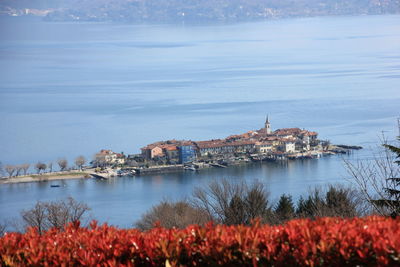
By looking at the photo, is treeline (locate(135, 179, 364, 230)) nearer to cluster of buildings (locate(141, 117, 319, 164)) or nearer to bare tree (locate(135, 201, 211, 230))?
bare tree (locate(135, 201, 211, 230))

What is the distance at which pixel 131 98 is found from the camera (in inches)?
977

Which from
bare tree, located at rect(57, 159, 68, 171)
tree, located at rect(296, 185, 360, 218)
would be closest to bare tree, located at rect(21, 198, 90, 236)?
tree, located at rect(296, 185, 360, 218)

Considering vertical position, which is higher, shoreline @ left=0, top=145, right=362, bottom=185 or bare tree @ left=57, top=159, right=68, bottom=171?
bare tree @ left=57, top=159, right=68, bottom=171

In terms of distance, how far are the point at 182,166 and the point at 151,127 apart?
3320mm

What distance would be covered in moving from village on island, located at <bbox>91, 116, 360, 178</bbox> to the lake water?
0.62m

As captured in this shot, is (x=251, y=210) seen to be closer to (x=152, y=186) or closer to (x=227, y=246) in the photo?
(x=227, y=246)

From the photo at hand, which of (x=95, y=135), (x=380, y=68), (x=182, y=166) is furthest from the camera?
(x=380, y=68)

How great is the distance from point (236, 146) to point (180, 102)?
6629 millimetres

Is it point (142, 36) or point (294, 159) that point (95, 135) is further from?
point (142, 36)

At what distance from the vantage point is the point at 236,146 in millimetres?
16844

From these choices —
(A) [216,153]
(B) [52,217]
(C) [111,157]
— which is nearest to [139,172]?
(C) [111,157]

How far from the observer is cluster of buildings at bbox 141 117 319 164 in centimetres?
1645

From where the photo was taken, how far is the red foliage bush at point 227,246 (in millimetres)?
1603

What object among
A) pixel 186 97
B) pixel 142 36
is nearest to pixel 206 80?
pixel 186 97
